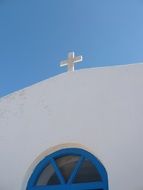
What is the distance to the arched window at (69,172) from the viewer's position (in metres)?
4.84

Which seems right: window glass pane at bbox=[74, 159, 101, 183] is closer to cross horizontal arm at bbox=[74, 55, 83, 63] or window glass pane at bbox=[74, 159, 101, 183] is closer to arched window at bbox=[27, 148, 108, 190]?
arched window at bbox=[27, 148, 108, 190]

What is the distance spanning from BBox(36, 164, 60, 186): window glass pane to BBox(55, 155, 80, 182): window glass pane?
0.14 m

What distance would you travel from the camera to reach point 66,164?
529 cm

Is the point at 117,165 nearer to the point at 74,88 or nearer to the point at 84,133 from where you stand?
the point at 84,133

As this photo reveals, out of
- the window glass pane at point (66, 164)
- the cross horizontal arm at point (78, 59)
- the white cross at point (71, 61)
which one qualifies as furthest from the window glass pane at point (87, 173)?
the cross horizontal arm at point (78, 59)

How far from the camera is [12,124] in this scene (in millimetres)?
5574

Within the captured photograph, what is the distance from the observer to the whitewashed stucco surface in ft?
14.6

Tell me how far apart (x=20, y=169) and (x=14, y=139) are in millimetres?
526

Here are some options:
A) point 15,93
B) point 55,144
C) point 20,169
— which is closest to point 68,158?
point 55,144

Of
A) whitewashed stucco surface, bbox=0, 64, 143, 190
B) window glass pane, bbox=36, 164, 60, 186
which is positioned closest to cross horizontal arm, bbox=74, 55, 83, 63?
whitewashed stucco surface, bbox=0, 64, 143, 190

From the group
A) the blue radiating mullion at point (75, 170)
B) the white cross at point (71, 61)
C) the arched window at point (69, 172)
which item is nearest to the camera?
the arched window at point (69, 172)

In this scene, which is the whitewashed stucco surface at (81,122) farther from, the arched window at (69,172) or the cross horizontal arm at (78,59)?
the cross horizontal arm at (78,59)

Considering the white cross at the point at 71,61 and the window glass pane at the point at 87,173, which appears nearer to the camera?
the window glass pane at the point at 87,173

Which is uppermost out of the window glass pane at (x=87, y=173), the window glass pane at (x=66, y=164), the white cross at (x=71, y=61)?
the white cross at (x=71, y=61)
